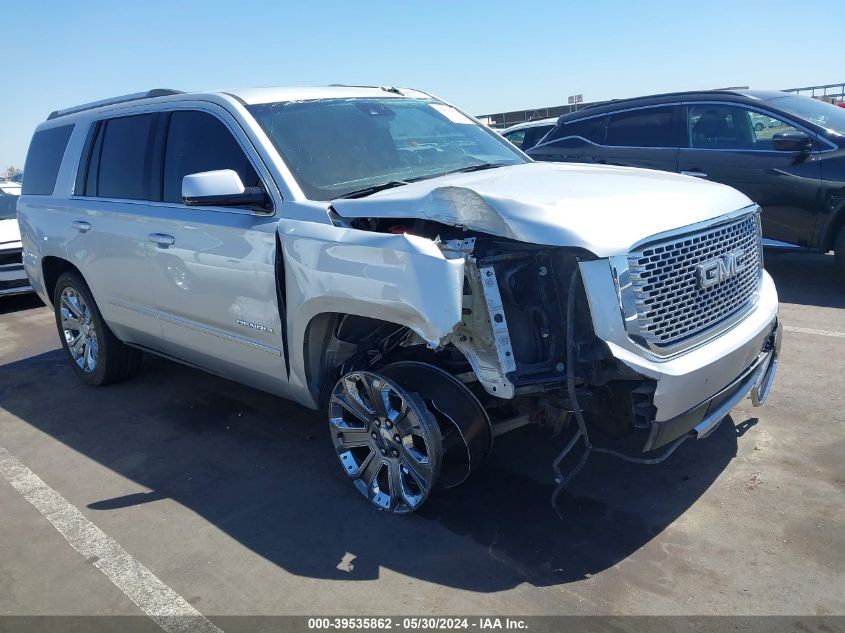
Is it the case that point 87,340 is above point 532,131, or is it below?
below

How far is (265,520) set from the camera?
366 centimetres

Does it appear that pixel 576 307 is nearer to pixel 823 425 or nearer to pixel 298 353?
Answer: pixel 298 353

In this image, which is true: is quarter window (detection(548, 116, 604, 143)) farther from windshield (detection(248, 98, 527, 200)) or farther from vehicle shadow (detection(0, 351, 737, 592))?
vehicle shadow (detection(0, 351, 737, 592))

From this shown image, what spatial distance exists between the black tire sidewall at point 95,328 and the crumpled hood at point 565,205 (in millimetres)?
2966

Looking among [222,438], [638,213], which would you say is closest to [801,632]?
[638,213]

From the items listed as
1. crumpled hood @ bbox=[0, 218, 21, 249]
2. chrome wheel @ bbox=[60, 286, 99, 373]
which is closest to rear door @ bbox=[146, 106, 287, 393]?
chrome wheel @ bbox=[60, 286, 99, 373]

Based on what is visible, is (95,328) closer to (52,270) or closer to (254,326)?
(52,270)

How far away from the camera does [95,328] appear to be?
5.62 metres

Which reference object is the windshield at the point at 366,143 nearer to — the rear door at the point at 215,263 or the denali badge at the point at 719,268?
the rear door at the point at 215,263

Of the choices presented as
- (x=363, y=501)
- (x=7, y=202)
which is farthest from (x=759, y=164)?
(x=7, y=202)

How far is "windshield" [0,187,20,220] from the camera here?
412 inches

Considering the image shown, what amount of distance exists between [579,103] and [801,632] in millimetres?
23538

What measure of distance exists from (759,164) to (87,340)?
638cm

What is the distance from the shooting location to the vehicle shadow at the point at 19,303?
9.82 m
